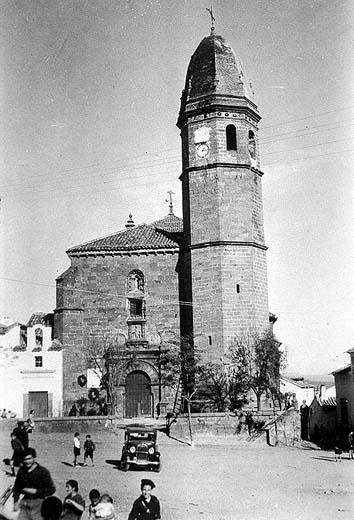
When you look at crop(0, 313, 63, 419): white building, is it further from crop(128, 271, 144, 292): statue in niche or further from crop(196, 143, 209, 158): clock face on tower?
crop(196, 143, 209, 158): clock face on tower

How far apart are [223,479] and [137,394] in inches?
658

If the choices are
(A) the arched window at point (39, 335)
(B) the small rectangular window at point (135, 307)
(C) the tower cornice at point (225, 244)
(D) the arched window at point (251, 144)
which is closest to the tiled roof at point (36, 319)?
(A) the arched window at point (39, 335)

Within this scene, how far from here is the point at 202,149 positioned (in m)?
33.5

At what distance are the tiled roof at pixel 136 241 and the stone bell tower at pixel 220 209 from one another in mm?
1677

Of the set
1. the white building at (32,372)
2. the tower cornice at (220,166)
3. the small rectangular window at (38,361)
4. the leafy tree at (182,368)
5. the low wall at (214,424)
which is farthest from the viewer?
the small rectangular window at (38,361)

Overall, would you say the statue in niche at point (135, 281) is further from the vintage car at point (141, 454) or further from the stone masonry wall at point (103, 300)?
A: the vintage car at point (141, 454)

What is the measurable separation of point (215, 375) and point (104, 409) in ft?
22.1

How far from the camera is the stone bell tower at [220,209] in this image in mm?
31469

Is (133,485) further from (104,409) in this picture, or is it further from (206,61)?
(206,61)

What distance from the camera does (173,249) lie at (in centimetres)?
3484

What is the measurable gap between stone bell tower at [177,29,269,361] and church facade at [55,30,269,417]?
0.06 metres

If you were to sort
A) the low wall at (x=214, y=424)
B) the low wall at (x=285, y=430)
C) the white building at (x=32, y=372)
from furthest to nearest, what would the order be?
the white building at (x=32, y=372), the low wall at (x=285, y=430), the low wall at (x=214, y=424)

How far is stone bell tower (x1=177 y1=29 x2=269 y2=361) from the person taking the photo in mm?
31469

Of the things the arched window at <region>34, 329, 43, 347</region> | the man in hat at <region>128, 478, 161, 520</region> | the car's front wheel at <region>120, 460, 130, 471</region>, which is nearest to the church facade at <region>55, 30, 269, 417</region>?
the arched window at <region>34, 329, 43, 347</region>
